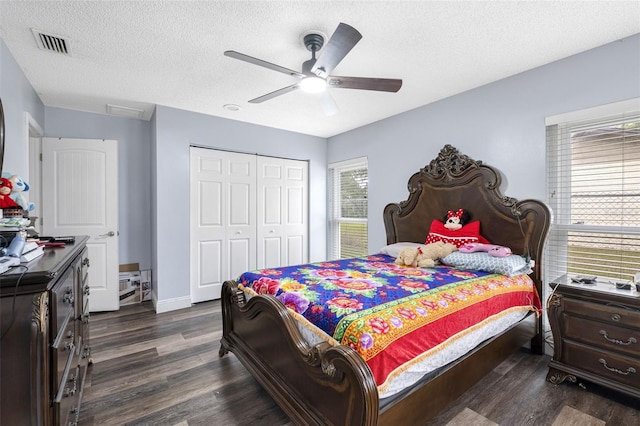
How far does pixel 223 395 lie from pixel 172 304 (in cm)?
205

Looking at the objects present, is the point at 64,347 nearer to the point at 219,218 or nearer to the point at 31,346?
the point at 31,346

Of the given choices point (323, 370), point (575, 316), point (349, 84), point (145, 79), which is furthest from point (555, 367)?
point (145, 79)

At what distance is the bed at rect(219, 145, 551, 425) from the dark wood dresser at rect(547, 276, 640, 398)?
0.29 meters

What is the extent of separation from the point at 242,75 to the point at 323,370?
8.40 feet

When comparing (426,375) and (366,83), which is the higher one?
(366,83)

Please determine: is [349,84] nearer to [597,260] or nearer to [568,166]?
[568,166]

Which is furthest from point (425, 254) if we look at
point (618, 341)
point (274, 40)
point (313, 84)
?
point (274, 40)

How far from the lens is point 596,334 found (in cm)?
196

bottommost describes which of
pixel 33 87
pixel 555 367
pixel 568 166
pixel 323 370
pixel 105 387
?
pixel 105 387

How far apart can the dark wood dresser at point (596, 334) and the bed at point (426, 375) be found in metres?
0.29

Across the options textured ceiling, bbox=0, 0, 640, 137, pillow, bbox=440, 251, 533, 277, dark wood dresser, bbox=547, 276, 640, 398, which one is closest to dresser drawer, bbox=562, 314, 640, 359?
dark wood dresser, bbox=547, 276, 640, 398

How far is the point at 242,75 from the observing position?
2.73 meters

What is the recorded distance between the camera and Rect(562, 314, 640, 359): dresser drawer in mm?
1815

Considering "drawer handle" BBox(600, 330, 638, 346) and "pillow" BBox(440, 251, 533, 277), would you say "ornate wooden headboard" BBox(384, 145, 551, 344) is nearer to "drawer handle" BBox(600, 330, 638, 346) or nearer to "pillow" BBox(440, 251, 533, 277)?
"pillow" BBox(440, 251, 533, 277)
